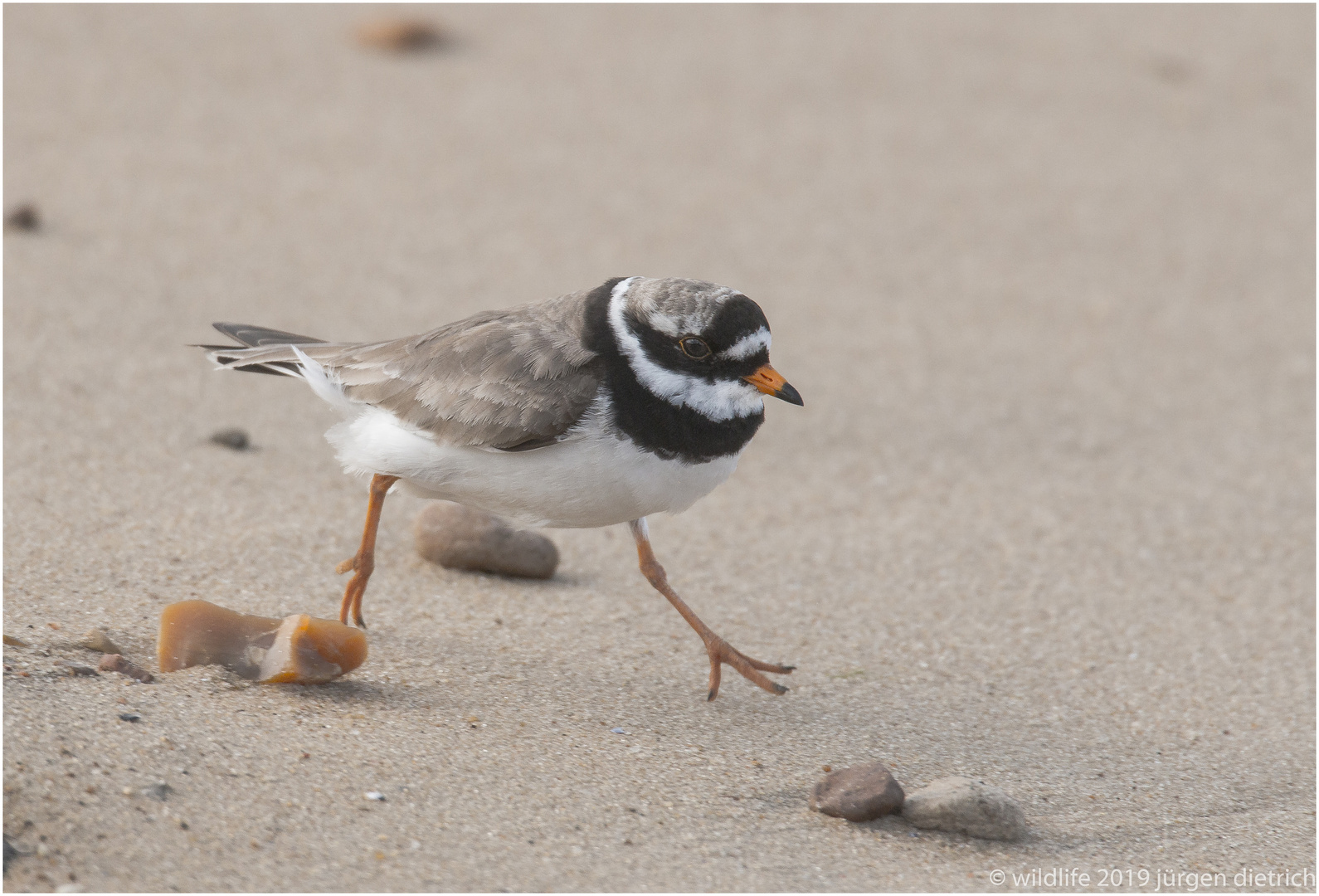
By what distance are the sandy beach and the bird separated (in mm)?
576

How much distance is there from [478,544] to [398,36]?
20.7ft

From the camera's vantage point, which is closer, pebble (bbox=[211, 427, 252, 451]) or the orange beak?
the orange beak

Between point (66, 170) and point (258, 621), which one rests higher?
point (66, 170)

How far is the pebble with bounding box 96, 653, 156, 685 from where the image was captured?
12.1ft

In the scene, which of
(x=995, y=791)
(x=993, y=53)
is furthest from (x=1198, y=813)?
(x=993, y=53)

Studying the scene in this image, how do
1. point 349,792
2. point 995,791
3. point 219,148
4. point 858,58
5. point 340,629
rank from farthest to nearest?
point 858,58, point 219,148, point 340,629, point 995,791, point 349,792

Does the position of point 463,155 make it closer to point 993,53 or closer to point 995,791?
point 993,53

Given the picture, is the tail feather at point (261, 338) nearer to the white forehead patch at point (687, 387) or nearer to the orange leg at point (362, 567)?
the orange leg at point (362, 567)

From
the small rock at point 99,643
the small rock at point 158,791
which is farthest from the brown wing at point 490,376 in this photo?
the small rock at point 158,791

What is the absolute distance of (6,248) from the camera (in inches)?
283

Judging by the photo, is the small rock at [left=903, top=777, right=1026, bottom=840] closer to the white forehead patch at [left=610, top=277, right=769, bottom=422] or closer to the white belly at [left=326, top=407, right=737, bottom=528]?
the white belly at [left=326, top=407, right=737, bottom=528]

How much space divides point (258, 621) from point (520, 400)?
103cm

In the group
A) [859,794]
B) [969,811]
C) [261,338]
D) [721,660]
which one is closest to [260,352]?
[261,338]

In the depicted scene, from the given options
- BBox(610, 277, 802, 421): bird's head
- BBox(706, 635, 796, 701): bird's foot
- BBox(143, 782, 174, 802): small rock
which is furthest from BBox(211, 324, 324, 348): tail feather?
BBox(143, 782, 174, 802): small rock
